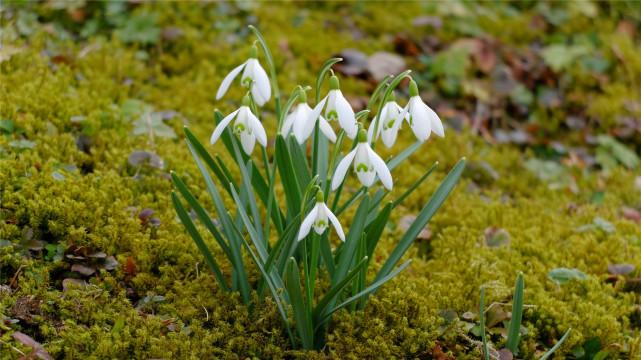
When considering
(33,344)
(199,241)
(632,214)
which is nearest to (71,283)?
(33,344)

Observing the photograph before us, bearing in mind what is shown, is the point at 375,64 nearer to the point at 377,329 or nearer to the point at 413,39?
the point at 413,39

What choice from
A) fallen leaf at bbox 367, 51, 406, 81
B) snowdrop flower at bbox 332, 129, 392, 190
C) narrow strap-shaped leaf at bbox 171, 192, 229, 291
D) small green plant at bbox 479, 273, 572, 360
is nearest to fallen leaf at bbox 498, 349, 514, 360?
small green plant at bbox 479, 273, 572, 360

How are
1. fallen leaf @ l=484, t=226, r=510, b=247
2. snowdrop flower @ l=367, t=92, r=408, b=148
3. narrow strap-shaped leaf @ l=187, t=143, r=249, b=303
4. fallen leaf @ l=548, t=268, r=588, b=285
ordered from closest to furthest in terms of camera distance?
1. snowdrop flower @ l=367, t=92, r=408, b=148
2. narrow strap-shaped leaf @ l=187, t=143, r=249, b=303
3. fallen leaf @ l=548, t=268, r=588, b=285
4. fallen leaf @ l=484, t=226, r=510, b=247

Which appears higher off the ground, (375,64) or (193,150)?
(193,150)

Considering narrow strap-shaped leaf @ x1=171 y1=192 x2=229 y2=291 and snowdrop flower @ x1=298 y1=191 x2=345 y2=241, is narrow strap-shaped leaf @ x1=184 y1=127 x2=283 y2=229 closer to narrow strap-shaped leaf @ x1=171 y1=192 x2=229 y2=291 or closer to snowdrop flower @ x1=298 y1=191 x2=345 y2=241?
narrow strap-shaped leaf @ x1=171 y1=192 x2=229 y2=291

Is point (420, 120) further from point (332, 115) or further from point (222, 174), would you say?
point (222, 174)

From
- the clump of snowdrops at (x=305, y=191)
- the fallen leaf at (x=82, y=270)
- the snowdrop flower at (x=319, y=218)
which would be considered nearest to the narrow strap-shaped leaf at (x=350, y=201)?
the clump of snowdrops at (x=305, y=191)

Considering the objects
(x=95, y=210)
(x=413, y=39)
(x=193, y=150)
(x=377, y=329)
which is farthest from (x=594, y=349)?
(x=413, y=39)

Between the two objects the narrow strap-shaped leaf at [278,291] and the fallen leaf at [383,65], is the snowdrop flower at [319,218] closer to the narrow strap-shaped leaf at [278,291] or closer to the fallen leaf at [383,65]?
the narrow strap-shaped leaf at [278,291]
